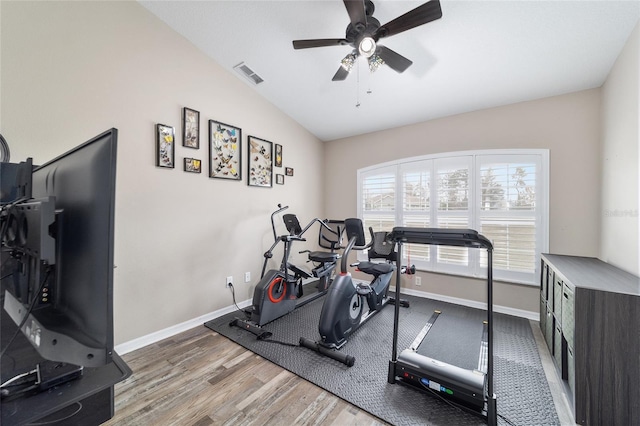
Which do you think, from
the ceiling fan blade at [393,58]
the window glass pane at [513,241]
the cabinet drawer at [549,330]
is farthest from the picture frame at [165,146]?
the cabinet drawer at [549,330]

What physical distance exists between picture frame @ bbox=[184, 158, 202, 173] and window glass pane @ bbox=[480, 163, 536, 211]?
3602 millimetres

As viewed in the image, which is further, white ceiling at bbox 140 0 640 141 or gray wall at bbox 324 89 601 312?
gray wall at bbox 324 89 601 312

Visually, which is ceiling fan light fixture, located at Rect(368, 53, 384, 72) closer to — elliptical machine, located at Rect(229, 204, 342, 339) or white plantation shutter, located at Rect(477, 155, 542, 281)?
elliptical machine, located at Rect(229, 204, 342, 339)

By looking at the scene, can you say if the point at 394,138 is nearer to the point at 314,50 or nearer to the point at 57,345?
the point at 314,50

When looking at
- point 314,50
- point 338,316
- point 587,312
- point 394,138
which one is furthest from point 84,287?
point 394,138

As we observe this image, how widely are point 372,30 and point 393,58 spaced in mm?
321

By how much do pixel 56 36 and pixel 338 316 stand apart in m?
3.40

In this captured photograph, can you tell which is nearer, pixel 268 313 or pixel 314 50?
pixel 314 50

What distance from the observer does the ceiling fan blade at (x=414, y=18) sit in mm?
1646

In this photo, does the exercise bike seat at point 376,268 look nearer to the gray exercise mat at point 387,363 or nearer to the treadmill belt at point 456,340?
the gray exercise mat at point 387,363

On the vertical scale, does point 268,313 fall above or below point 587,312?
below

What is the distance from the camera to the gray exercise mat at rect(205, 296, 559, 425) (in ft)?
5.43

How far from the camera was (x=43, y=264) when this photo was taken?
0.64 meters

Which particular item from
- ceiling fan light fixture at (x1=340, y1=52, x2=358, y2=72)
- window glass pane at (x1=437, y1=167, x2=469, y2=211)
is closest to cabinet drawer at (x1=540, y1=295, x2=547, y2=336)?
window glass pane at (x1=437, y1=167, x2=469, y2=211)
